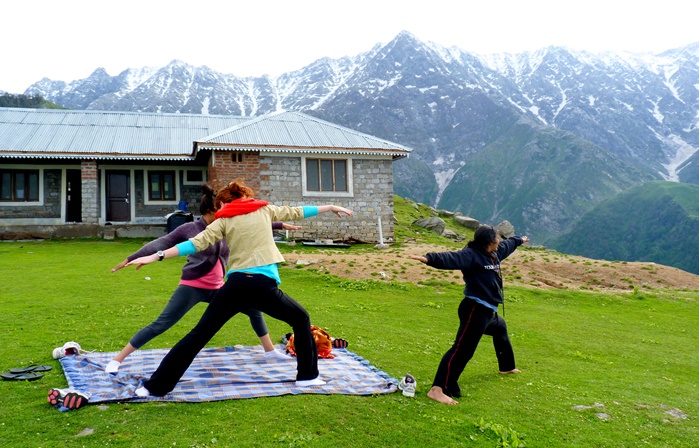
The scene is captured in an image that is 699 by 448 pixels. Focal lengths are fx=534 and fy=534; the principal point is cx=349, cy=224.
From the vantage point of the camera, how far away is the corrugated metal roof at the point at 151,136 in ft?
68.7

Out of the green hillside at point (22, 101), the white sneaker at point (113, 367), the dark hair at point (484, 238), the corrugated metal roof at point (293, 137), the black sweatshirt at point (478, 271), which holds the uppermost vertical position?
the green hillside at point (22, 101)

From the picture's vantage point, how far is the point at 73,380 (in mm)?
5297

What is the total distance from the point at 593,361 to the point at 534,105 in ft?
675

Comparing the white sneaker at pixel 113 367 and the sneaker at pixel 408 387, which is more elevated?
the white sneaker at pixel 113 367

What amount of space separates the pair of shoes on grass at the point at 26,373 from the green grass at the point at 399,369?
0.44 ft

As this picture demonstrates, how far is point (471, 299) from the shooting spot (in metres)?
5.86

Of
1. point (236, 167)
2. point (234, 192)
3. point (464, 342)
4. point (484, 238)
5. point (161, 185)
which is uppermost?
point (236, 167)

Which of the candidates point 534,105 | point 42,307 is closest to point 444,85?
point 534,105

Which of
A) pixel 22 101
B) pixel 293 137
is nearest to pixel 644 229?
pixel 293 137

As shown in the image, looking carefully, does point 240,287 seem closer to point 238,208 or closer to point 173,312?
point 238,208

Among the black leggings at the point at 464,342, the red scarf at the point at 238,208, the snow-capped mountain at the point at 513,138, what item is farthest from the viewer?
the snow-capped mountain at the point at 513,138

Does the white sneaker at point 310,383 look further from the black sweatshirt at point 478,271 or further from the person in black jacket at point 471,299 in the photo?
the black sweatshirt at point 478,271

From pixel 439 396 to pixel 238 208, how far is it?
2734 mm

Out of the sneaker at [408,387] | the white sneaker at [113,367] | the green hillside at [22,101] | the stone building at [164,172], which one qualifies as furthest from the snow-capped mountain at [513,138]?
the white sneaker at [113,367]
